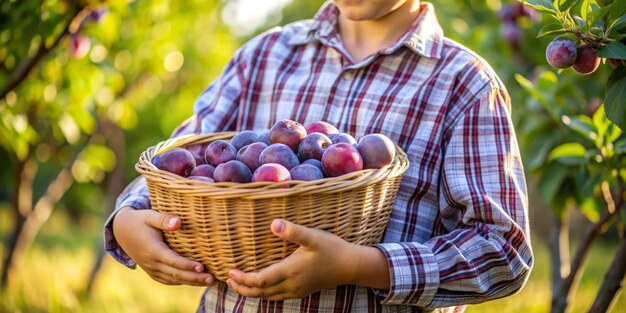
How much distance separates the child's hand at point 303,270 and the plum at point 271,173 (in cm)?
10

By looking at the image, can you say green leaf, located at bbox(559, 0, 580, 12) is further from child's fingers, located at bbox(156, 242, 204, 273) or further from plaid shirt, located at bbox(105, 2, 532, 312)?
child's fingers, located at bbox(156, 242, 204, 273)

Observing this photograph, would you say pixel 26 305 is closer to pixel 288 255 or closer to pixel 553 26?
pixel 288 255

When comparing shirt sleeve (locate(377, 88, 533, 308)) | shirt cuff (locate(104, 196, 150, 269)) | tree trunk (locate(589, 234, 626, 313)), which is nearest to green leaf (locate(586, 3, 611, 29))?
shirt sleeve (locate(377, 88, 533, 308))

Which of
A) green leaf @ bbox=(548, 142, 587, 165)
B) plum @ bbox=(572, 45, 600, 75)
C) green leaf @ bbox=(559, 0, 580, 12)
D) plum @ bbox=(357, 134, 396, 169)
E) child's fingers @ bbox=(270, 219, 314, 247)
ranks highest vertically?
green leaf @ bbox=(559, 0, 580, 12)

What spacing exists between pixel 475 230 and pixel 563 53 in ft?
1.47

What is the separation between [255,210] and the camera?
1.38m

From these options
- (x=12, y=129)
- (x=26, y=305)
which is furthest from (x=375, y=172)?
(x=26, y=305)

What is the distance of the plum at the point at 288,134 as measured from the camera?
1.54 m

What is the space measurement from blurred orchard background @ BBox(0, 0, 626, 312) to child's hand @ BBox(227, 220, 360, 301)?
66 centimetres

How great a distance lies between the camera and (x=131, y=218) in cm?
163

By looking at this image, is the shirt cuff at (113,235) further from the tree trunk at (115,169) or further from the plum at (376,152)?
the tree trunk at (115,169)

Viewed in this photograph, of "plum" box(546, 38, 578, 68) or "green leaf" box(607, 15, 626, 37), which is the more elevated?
"green leaf" box(607, 15, 626, 37)

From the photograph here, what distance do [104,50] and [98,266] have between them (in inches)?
61.7

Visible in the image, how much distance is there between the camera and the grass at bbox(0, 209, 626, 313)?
373 centimetres
